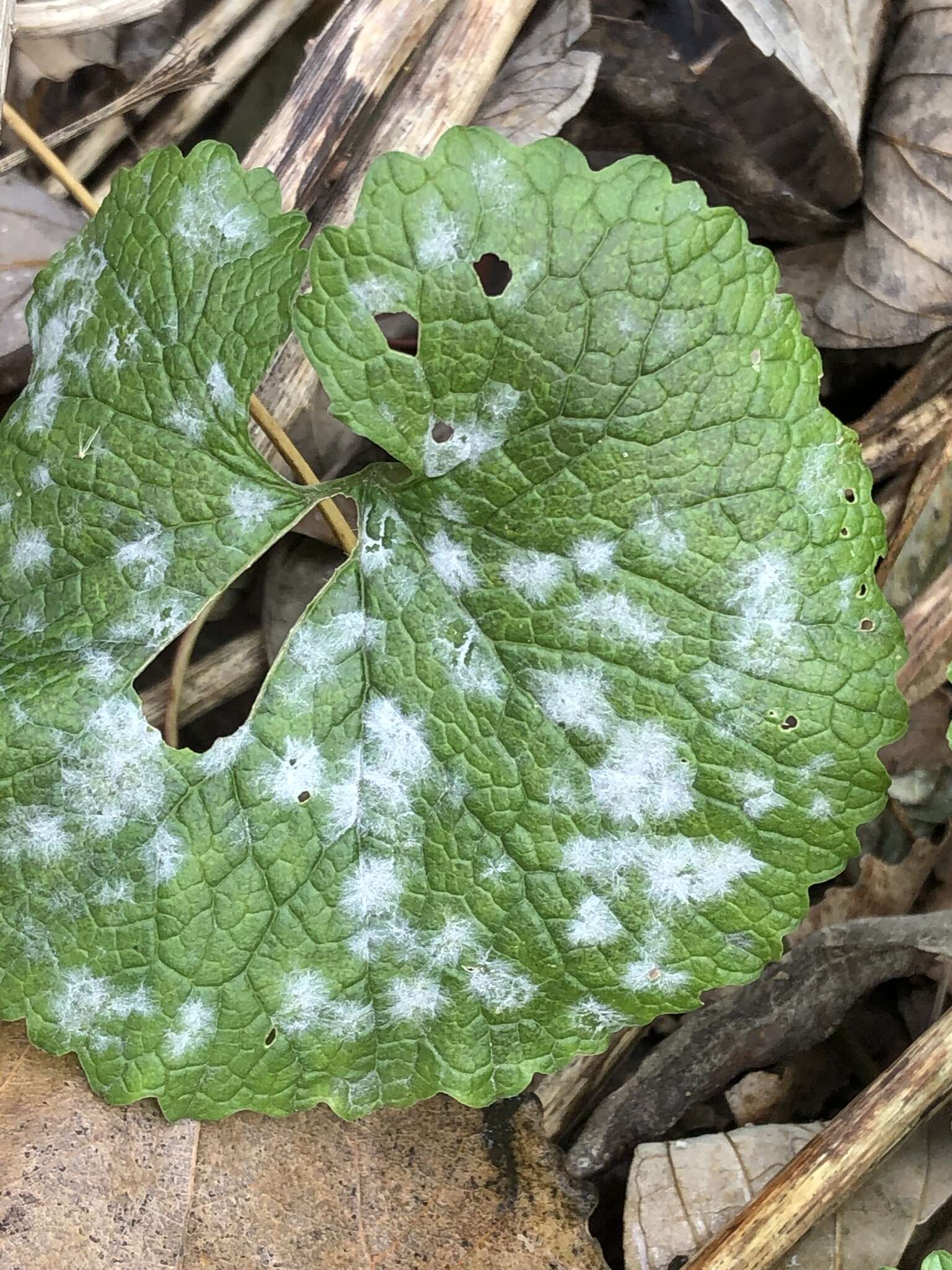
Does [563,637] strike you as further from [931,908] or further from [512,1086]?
[931,908]

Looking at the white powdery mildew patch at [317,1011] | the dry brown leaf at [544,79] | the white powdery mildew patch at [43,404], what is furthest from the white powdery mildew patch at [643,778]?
the dry brown leaf at [544,79]

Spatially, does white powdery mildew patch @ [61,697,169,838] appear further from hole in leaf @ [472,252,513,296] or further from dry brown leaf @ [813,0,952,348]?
dry brown leaf @ [813,0,952,348]

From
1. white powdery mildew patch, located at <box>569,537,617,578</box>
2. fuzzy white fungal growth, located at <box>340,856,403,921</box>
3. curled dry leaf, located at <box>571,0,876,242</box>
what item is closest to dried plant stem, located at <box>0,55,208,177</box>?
curled dry leaf, located at <box>571,0,876,242</box>

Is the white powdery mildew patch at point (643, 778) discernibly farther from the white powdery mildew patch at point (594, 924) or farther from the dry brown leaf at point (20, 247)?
the dry brown leaf at point (20, 247)

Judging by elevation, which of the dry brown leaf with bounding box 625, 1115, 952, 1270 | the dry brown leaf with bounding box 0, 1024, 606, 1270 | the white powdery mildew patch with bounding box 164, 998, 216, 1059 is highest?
the white powdery mildew patch with bounding box 164, 998, 216, 1059

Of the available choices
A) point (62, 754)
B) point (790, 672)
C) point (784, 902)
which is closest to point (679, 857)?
point (784, 902)
